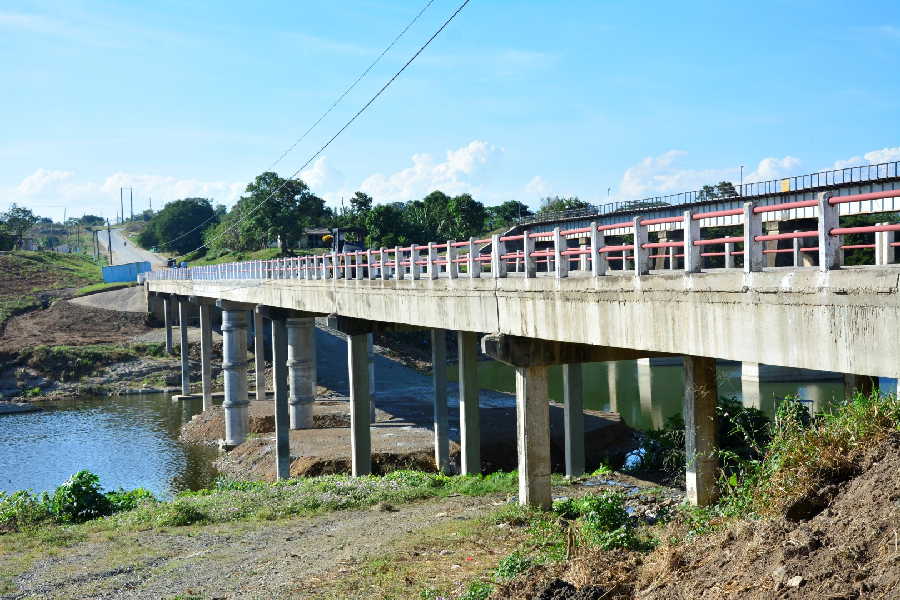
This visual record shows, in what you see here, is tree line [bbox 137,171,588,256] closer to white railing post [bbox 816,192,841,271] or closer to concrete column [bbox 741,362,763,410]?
concrete column [bbox 741,362,763,410]

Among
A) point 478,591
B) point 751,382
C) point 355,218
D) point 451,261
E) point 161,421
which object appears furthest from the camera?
point 355,218

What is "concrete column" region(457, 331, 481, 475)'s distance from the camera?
24216mm

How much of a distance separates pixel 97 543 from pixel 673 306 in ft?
40.1

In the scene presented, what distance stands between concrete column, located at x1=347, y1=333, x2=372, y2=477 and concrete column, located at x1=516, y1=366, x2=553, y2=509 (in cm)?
1064

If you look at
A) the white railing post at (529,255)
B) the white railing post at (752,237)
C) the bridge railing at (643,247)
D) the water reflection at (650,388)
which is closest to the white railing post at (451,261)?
the bridge railing at (643,247)

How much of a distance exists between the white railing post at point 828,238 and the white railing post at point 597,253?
428 cm

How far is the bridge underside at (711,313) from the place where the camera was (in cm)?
850

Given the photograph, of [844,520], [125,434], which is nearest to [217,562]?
[844,520]

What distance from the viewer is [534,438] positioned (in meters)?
16.1

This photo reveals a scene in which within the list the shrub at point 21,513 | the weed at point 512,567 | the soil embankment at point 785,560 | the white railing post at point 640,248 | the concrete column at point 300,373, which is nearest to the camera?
the soil embankment at point 785,560

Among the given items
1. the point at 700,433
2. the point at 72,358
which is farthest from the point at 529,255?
the point at 72,358

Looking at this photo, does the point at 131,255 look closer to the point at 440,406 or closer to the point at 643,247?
the point at 440,406

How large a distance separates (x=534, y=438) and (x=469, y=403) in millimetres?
8428

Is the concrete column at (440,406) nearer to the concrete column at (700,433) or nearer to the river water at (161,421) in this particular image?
the river water at (161,421)
